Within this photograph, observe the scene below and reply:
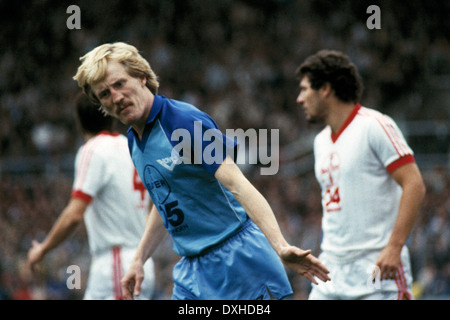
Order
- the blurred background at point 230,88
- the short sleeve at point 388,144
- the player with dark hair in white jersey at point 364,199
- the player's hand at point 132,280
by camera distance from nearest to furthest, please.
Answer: the player's hand at point 132,280, the player with dark hair in white jersey at point 364,199, the short sleeve at point 388,144, the blurred background at point 230,88

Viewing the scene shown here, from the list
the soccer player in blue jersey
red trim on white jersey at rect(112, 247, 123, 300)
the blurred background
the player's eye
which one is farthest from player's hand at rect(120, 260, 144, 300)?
the blurred background

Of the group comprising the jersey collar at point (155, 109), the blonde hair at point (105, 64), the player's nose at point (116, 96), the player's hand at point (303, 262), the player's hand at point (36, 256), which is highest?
the blonde hair at point (105, 64)

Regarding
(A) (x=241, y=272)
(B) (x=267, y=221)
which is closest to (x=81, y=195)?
(A) (x=241, y=272)

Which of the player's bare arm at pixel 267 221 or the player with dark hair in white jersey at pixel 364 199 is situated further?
the player with dark hair in white jersey at pixel 364 199

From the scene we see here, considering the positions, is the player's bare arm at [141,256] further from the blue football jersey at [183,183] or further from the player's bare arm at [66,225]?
the player's bare arm at [66,225]

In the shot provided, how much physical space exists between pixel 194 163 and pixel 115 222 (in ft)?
6.01

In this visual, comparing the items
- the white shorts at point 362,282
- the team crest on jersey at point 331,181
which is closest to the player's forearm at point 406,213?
the white shorts at point 362,282

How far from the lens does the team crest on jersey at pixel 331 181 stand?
459cm

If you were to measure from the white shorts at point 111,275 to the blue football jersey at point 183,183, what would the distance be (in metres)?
1.44

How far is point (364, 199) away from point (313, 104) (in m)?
0.84

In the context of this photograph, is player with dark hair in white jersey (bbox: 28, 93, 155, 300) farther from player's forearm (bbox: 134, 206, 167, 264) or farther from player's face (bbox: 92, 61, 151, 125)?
player's face (bbox: 92, 61, 151, 125)
